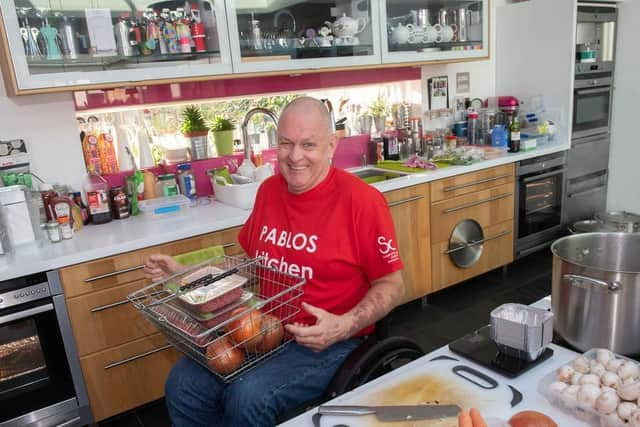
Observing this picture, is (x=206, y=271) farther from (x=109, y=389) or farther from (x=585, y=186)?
(x=585, y=186)

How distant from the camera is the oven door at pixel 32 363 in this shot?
6.26 ft

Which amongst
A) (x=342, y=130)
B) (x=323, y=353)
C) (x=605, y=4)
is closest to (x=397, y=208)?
(x=342, y=130)

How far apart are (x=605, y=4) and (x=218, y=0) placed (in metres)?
2.96

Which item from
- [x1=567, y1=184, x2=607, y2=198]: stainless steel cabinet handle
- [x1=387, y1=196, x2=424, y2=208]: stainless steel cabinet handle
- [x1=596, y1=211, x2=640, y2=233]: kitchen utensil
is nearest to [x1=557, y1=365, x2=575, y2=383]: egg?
[x1=387, y1=196, x2=424, y2=208]: stainless steel cabinet handle

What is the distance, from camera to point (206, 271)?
126 centimetres

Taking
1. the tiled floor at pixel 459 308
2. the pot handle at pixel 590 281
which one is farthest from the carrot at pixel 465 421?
the tiled floor at pixel 459 308

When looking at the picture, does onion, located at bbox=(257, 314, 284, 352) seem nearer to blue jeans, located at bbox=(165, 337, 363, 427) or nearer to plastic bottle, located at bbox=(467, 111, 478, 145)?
blue jeans, located at bbox=(165, 337, 363, 427)

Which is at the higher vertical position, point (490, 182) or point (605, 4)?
point (605, 4)

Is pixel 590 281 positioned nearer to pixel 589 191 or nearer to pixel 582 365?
pixel 582 365

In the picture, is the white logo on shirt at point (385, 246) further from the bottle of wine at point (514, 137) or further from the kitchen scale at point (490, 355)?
the bottle of wine at point (514, 137)

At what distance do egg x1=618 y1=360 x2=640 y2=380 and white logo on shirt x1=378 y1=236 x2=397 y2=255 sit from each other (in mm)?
696

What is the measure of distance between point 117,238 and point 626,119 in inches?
150

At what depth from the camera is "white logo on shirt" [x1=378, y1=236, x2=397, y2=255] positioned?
4.81 ft

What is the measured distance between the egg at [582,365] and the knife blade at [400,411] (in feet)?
0.76
